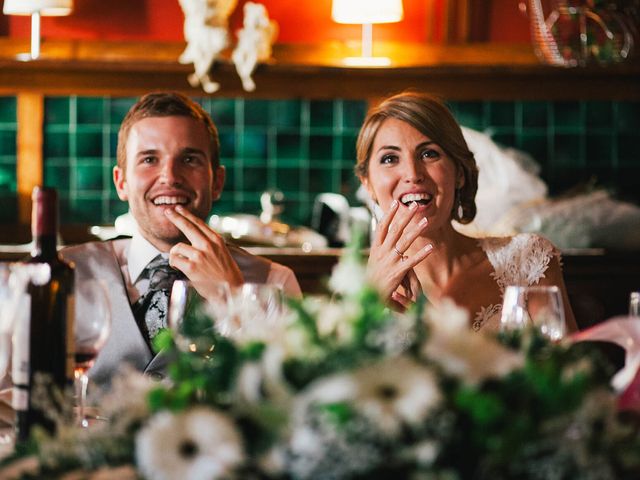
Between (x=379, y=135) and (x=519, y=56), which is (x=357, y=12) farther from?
(x=379, y=135)

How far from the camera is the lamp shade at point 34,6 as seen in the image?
15.0 ft

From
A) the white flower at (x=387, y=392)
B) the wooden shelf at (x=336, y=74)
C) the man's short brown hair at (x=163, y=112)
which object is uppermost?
the wooden shelf at (x=336, y=74)

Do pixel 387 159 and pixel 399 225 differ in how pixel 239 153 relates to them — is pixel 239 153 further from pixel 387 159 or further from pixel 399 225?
pixel 399 225

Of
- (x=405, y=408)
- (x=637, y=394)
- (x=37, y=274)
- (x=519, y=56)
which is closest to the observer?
(x=405, y=408)

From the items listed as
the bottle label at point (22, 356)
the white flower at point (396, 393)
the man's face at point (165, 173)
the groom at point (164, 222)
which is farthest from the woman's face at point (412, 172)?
the white flower at point (396, 393)

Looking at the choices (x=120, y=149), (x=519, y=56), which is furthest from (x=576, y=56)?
(x=120, y=149)

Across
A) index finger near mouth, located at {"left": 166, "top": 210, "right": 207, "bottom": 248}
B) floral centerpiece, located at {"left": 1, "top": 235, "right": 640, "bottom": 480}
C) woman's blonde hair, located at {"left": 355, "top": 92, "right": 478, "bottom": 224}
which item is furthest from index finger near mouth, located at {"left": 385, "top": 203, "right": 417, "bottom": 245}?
floral centerpiece, located at {"left": 1, "top": 235, "right": 640, "bottom": 480}

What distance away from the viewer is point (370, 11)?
466 centimetres

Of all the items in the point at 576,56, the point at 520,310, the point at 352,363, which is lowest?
the point at 520,310

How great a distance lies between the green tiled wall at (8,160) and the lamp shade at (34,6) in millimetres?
484

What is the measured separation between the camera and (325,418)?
834 mm

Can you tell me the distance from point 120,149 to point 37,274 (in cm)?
128

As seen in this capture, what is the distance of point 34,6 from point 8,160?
2.47 feet

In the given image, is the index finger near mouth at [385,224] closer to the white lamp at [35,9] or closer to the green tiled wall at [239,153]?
the green tiled wall at [239,153]
